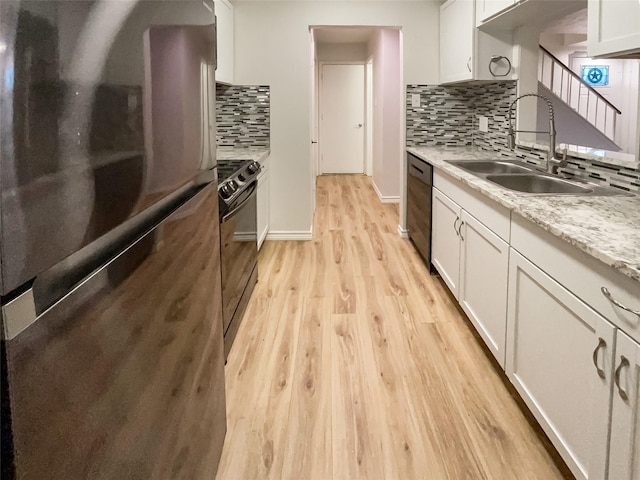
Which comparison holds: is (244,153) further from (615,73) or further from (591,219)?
(615,73)

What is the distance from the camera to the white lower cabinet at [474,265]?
2480mm

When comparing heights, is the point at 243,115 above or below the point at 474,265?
above

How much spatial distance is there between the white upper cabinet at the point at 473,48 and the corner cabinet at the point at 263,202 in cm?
172

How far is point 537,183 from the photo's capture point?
3121 mm

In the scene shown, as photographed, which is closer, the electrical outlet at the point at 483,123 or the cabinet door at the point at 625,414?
the cabinet door at the point at 625,414

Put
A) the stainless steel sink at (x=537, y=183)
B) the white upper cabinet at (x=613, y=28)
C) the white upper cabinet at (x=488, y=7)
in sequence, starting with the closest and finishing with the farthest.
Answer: the white upper cabinet at (x=613, y=28) → the stainless steel sink at (x=537, y=183) → the white upper cabinet at (x=488, y=7)

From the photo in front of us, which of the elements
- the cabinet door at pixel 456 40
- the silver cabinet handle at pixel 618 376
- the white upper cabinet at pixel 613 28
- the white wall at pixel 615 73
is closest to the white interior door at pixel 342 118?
the white wall at pixel 615 73

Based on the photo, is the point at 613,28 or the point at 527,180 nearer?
the point at 613,28

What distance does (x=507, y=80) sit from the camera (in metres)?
4.09

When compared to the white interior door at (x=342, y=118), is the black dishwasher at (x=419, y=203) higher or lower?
lower

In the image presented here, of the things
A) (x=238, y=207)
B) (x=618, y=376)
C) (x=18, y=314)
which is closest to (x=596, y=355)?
(x=618, y=376)

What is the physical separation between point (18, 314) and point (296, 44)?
475 cm

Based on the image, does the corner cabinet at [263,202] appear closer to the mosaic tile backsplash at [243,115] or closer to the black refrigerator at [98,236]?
the mosaic tile backsplash at [243,115]

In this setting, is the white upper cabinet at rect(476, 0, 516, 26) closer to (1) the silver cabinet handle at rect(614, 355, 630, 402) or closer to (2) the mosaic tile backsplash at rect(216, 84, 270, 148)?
(2) the mosaic tile backsplash at rect(216, 84, 270, 148)
